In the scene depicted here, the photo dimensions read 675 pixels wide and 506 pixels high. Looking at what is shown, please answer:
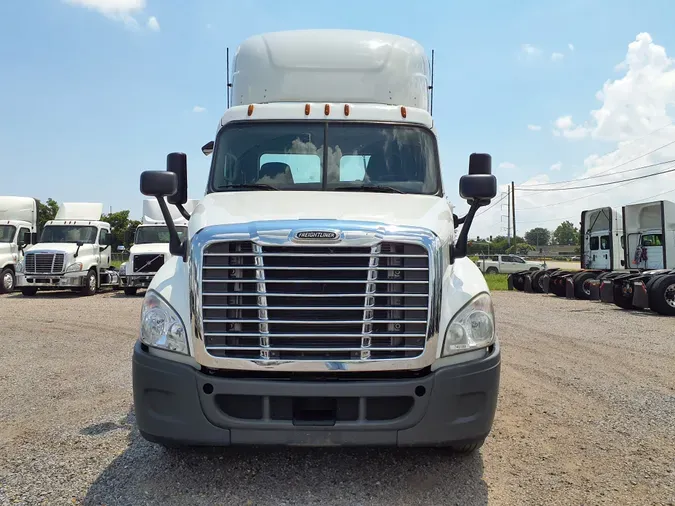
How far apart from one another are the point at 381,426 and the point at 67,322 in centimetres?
1083

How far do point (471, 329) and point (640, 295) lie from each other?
13.7 m

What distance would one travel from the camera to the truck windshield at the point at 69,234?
19.9 m

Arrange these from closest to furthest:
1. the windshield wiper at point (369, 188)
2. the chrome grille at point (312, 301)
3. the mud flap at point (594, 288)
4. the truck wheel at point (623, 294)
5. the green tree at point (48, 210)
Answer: the chrome grille at point (312, 301) < the windshield wiper at point (369, 188) < the truck wheel at point (623, 294) < the mud flap at point (594, 288) < the green tree at point (48, 210)

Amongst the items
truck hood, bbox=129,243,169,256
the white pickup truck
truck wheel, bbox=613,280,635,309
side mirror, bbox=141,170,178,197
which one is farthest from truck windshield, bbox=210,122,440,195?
the white pickup truck

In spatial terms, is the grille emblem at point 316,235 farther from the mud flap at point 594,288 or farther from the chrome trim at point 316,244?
the mud flap at point 594,288

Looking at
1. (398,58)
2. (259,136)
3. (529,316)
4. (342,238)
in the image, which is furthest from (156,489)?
(529,316)

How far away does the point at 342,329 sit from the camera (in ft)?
12.2

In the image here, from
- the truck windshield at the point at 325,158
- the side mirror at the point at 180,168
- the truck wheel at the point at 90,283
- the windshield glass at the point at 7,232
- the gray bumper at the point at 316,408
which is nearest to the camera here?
the gray bumper at the point at 316,408

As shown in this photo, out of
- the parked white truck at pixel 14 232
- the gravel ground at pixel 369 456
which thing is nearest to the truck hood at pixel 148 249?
the parked white truck at pixel 14 232

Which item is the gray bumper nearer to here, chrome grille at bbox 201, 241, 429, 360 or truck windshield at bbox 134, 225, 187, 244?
chrome grille at bbox 201, 241, 429, 360

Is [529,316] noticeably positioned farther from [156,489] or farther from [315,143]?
[156,489]

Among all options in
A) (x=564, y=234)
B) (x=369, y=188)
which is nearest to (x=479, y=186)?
(x=369, y=188)

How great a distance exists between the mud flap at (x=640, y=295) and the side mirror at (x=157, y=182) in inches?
561

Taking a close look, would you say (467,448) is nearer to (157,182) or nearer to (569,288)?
(157,182)
